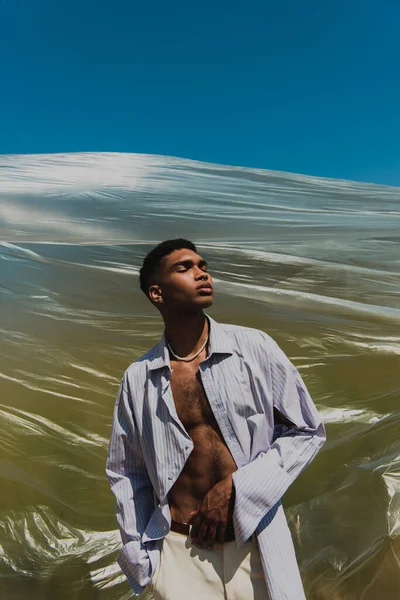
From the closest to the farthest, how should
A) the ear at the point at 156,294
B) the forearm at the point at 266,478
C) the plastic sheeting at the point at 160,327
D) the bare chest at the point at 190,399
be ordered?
1. the forearm at the point at 266,478
2. the bare chest at the point at 190,399
3. the ear at the point at 156,294
4. the plastic sheeting at the point at 160,327

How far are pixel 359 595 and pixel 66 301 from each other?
1789 millimetres

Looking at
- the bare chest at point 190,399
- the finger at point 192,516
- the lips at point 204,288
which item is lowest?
the finger at point 192,516

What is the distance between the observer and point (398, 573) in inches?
55.6

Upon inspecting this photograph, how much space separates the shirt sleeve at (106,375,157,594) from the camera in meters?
1.01

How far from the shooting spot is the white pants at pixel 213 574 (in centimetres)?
95

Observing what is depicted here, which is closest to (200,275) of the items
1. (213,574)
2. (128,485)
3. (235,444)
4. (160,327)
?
(235,444)

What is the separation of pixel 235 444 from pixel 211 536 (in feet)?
0.55

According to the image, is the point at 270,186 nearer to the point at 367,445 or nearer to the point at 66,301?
the point at 66,301

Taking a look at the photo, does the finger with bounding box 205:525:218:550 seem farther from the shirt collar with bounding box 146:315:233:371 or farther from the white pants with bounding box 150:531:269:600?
the shirt collar with bounding box 146:315:233:371

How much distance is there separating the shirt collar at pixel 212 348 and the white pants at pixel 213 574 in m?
0.34

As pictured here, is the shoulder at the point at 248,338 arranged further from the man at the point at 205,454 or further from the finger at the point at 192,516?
the finger at the point at 192,516

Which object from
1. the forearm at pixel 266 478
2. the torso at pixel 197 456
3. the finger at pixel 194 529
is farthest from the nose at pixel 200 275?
the finger at pixel 194 529

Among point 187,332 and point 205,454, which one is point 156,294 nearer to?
point 187,332

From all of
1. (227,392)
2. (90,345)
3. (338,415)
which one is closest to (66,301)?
(90,345)
